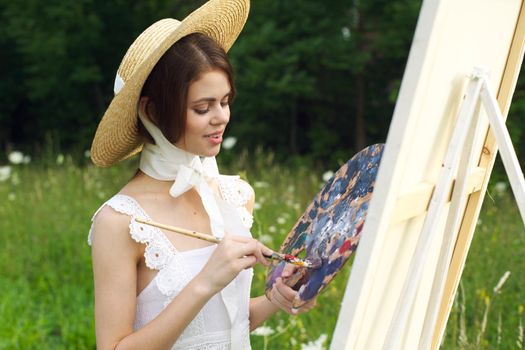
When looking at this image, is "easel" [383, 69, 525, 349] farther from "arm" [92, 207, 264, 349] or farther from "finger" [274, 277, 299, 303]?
"arm" [92, 207, 264, 349]

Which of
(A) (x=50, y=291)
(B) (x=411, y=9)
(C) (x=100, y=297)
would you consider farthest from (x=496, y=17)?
(B) (x=411, y=9)

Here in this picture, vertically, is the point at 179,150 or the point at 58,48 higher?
the point at 179,150

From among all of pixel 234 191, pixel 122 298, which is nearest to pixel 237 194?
pixel 234 191

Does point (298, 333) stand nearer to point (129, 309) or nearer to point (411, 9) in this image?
point (129, 309)

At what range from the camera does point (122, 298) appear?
167 cm

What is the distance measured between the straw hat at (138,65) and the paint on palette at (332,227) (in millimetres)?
457

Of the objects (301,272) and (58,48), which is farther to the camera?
(58,48)

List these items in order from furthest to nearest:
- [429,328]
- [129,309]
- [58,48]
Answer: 1. [58,48]
2. [129,309]
3. [429,328]

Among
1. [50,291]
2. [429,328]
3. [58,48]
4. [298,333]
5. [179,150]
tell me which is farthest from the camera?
[58,48]

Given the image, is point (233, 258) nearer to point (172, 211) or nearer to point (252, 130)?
point (172, 211)

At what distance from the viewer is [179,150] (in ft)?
5.86

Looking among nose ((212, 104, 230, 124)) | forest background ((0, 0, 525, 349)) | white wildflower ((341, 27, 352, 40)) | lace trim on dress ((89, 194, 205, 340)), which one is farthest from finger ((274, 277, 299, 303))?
white wildflower ((341, 27, 352, 40))

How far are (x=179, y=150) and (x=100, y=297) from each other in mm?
360

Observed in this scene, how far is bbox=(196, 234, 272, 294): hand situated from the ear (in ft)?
1.31
